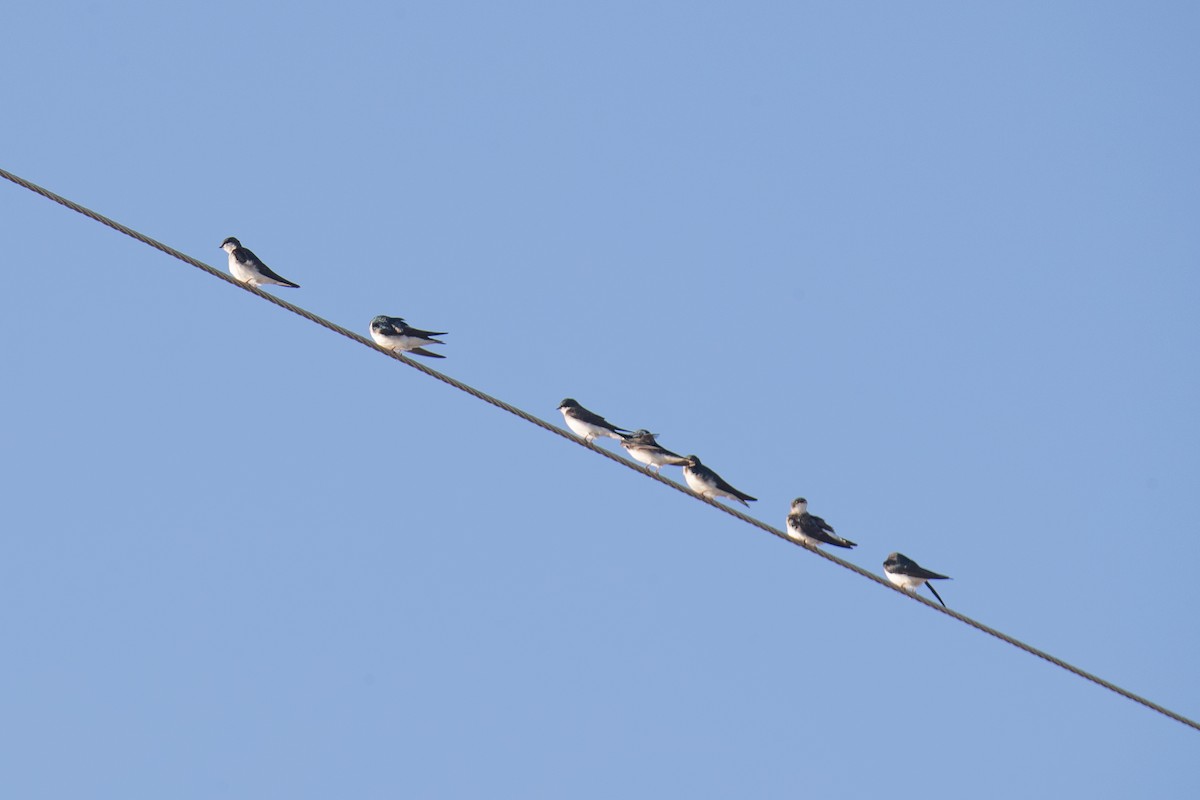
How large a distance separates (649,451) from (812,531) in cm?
235

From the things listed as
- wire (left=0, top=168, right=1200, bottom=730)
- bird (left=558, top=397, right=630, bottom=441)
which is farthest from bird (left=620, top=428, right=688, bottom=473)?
wire (left=0, top=168, right=1200, bottom=730)

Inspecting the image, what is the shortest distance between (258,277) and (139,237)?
668cm

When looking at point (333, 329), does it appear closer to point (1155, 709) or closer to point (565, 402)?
point (1155, 709)

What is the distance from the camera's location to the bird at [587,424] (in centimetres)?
1705

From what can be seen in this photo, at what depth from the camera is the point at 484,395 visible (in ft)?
33.2

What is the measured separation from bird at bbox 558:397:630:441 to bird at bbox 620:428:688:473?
0.13 metres

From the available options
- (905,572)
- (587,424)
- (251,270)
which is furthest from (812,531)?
(251,270)

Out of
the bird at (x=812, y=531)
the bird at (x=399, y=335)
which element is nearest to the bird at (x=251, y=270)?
the bird at (x=399, y=335)

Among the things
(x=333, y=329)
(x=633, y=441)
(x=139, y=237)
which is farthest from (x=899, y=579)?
(x=139, y=237)

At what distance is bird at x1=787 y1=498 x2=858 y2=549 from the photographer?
48.0 feet

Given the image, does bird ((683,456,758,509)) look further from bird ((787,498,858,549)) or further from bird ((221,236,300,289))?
bird ((221,236,300,289))

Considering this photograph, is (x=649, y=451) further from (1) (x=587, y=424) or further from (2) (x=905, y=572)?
(2) (x=905, y=572)

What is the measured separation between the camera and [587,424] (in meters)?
17.2

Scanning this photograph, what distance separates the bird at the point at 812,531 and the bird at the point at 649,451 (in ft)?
5.47
